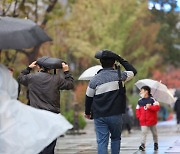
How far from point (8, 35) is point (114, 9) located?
30805 millimetres

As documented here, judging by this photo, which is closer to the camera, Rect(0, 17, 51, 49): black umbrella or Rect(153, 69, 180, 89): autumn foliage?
Rect(0, 17, 51, 49): black umbrella

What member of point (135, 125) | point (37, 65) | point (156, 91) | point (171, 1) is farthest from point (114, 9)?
point (37, 65)

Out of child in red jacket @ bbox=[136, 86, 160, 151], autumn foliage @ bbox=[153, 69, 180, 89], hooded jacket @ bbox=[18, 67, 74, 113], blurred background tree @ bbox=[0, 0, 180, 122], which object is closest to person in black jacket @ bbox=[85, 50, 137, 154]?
hooded jacket @ bbox=[18, 67, 74, 113]

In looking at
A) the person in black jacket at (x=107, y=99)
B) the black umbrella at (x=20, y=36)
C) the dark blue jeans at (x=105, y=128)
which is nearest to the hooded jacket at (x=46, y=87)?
the person in black jacket at (x=107, y=99)

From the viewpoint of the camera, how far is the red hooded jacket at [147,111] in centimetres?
1165

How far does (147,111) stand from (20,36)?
5.75 m

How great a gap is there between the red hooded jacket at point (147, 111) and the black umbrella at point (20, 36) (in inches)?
204

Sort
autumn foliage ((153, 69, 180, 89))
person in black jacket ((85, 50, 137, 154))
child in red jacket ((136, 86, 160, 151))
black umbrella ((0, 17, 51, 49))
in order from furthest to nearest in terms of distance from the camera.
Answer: autumn foliage ((153, 69, 180, 89))
child in red jacket ((136, 86, 160, 151))
person in black jacket ((85, 50, 137, 154))
black umbrella ((0, 17, 51, 49))

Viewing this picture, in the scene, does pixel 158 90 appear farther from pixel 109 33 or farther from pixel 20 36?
pixel 109 33

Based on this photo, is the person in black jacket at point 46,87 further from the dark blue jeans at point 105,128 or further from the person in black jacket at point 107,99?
the dark blue jeans at point 105,128

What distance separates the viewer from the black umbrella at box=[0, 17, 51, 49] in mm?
6469

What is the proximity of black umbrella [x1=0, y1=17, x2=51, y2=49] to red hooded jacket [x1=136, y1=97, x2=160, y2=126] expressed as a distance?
5.18m

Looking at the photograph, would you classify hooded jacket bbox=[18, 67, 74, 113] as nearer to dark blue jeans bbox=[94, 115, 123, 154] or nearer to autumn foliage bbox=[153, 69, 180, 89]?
dark blue jeans bbox=[94, 115, 123, 154]

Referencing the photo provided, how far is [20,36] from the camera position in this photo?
6.61 metres
